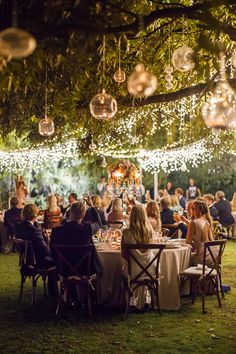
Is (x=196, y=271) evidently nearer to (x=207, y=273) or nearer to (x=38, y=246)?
(x=207, y=273)

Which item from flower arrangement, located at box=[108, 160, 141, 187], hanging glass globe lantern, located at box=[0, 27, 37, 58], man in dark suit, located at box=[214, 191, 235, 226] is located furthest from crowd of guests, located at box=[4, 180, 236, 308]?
man in dark suit, located at box=[214, 191, 235, 226]

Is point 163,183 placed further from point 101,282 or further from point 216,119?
point 216,119

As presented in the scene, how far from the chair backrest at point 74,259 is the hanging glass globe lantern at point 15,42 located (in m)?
3.61

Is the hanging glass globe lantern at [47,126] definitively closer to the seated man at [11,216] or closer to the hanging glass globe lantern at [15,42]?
A: the hanging glass globe lantern at [15,42]

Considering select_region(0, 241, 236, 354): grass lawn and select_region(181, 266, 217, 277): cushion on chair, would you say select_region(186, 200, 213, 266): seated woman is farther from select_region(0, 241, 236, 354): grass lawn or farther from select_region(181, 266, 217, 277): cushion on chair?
select_region(0, 241, 236, 354): grass lawn

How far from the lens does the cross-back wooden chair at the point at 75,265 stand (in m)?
6.57

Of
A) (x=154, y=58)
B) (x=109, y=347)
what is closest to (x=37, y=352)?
(x=109, y=347)

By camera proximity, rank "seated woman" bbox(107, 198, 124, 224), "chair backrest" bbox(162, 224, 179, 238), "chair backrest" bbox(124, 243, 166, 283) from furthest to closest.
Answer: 1. "seated woman" bbox(107, 198, 124, 224)
2. "chair backrest" bbox(162, 224, 179, 238)
3. "chair backrest" bbox(124, 243, 166, 283)

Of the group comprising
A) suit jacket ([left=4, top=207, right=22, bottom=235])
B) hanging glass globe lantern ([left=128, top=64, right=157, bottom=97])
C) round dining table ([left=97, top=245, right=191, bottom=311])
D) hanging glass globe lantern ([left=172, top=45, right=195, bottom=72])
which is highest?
hanging glass globe lantern ([left=172, top=45, right=195, bottom=72])

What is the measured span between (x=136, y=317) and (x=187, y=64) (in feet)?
10.8

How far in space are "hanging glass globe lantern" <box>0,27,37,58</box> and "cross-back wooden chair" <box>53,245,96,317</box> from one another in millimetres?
3609

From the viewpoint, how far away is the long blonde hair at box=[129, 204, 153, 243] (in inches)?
265

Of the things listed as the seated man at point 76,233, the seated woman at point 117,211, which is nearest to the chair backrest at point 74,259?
the seated man at point 76,233

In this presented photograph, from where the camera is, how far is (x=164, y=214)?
10164mm
